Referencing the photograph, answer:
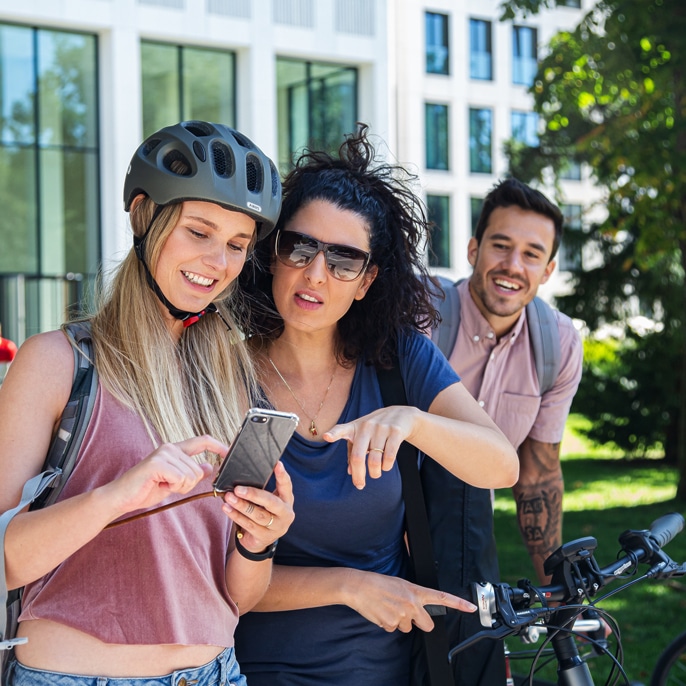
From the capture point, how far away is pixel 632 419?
18547 millimetres

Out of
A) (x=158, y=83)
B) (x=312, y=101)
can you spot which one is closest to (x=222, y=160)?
(x=158, y=83)

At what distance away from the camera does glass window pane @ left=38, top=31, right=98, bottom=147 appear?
19297mm

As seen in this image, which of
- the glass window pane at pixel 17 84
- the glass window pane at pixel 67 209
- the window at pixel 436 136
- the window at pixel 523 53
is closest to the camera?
the glass window pane at pixel 17 84

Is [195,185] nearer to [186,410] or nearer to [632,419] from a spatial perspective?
[186,410]

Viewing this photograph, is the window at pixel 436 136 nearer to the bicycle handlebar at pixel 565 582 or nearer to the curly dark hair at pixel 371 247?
the curly dark hair at pixel 371 247

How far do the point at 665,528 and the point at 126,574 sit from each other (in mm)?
1465

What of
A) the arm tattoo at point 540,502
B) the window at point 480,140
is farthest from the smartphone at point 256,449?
the window at point 480,140

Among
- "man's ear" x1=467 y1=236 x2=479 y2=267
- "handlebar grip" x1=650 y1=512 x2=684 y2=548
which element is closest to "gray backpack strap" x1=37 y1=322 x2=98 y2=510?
"handlebar grip" x1=650 y1=512 x2=684 y2=548

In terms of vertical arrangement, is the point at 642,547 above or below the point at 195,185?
below

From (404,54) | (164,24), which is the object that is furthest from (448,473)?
(404,54)

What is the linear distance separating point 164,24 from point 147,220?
715 inches

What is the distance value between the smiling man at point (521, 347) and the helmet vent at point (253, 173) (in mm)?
1660

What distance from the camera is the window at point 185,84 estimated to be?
66.4 ft

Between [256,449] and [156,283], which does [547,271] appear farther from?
[256,449]
